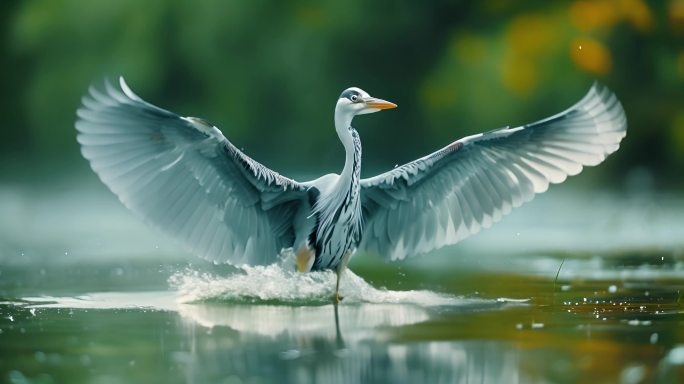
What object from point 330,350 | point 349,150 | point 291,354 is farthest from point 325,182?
point 291,354

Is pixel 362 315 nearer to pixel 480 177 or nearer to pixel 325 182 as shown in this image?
pixel 325 182

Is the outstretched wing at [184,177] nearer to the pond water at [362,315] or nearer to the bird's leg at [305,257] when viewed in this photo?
the bird's leg at [305,257]

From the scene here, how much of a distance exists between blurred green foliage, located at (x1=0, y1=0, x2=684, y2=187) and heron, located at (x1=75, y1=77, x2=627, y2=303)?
13045 mm

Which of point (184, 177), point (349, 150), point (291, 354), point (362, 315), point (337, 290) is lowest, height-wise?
point (291, 354)

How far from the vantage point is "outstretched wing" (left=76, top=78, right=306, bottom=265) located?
8305 mm

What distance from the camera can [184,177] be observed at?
28.2ft

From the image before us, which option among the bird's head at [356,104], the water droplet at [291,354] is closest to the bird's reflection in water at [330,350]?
the water droplet at [291,354]

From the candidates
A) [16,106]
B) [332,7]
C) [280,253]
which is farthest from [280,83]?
[280,253]

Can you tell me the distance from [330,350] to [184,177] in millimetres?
2488

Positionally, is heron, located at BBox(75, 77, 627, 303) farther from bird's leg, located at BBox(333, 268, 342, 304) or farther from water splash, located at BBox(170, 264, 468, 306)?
water splash, located at BBox(170, 264, 468, 306)

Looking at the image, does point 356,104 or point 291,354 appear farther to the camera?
point 356,104

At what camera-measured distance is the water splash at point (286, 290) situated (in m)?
8.92

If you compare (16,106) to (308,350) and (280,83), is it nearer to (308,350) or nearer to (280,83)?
(280,83)

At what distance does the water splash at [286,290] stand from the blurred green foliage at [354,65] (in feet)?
43.4
